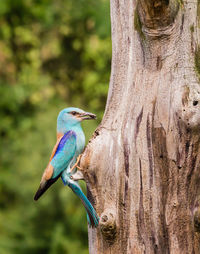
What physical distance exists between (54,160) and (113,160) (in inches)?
16.5

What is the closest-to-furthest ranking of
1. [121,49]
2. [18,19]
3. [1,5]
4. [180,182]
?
[180,182] < [121,49] < [1,5] < [18,19]

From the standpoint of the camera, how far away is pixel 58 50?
28.3 ft

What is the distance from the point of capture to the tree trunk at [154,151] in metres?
2.37

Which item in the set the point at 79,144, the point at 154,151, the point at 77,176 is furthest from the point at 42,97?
the point at 154,151

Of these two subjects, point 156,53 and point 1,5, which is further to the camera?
point 1,5

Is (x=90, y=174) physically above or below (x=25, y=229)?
above

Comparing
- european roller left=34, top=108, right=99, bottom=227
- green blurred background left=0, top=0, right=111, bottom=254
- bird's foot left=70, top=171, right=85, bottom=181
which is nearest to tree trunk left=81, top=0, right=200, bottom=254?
bird's foot left=70, top=171, right=85, bottom=181

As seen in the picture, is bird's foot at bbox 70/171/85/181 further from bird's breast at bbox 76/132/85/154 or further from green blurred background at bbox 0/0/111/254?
green blurred background at bbox 0/0/111/254

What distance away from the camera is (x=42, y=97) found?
8359 millimetres

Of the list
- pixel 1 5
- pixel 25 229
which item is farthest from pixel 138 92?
pixel 1 5

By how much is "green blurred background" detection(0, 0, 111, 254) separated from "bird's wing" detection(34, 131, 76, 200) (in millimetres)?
3194

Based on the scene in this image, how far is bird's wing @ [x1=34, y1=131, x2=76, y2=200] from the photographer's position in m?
2.73

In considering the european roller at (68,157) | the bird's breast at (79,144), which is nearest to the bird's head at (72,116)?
the european roller at (68,157)

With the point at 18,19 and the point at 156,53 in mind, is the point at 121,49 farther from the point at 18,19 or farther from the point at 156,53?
the point at 18,19
